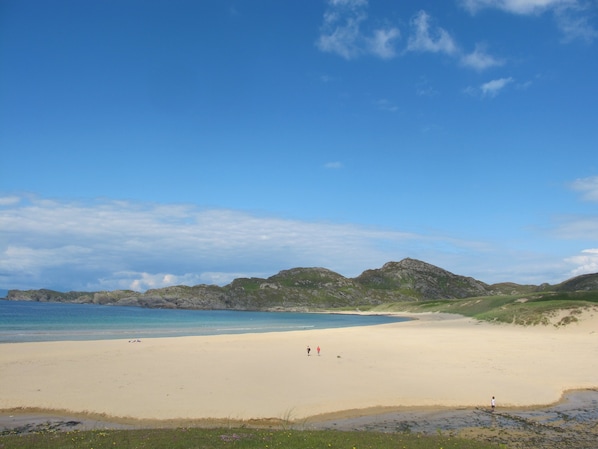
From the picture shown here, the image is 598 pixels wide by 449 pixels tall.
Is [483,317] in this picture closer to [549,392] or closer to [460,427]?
[549,392]

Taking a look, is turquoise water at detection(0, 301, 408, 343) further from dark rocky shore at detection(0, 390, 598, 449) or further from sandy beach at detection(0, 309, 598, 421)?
dark rocky shore at detection(0, 390, 598, 449)

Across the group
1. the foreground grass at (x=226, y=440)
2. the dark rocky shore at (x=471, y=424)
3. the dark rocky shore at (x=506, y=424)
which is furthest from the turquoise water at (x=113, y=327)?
the dark rocky shore at (x=506, y=424)

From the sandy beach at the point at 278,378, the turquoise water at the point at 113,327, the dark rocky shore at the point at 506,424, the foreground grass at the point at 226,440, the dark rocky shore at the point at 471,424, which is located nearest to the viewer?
the foreground grass at the point at 226,440

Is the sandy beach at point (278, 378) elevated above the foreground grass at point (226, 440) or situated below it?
below

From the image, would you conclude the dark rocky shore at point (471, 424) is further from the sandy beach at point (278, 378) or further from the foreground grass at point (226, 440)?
the foreground grass at point (226, 440)

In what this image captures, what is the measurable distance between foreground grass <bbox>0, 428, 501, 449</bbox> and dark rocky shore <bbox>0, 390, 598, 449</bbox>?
8.72 ft

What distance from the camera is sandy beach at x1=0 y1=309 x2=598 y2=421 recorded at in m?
23.6

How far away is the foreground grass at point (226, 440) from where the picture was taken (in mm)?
15000

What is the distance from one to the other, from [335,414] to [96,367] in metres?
22.3

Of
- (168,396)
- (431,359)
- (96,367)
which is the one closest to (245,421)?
(168,396)

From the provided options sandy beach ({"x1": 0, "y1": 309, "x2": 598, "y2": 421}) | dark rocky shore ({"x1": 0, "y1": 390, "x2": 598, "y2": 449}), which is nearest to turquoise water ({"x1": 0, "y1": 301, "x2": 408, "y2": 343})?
sandy beach ({"x1": 0, "y1": 309, "x2": 598, "y2": 421})

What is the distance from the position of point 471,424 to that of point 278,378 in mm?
14502

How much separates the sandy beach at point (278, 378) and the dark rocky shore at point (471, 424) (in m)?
1.13

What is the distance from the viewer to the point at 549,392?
90.1 ft
